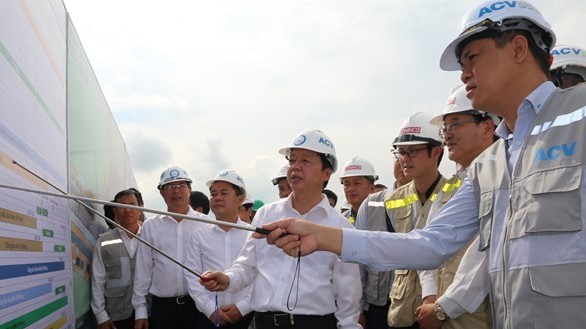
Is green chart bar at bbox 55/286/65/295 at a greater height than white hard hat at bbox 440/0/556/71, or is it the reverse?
white hard hat at bbox 440/0/556/71

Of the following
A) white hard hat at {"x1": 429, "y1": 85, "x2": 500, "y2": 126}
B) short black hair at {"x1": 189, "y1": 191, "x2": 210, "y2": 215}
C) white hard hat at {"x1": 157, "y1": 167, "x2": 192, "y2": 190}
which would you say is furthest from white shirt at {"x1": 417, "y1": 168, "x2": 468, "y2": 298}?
short black hair at {"x1": 189, "y1": 191, "x2": 210, "y2": 215}

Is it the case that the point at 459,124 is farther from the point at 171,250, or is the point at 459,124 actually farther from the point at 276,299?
the point at 171,250

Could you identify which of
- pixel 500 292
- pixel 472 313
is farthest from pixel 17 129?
pixel 472 313

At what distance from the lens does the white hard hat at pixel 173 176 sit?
228 inches

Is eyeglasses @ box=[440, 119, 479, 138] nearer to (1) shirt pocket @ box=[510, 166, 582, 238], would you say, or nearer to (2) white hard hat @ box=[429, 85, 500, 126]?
(2) white hard hat @ box=[429, 85, 500, 126]

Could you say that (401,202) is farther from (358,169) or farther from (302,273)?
(358,169)

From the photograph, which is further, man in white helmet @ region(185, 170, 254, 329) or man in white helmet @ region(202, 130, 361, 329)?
man in white helmet @ region(185, 170, 254, 329)

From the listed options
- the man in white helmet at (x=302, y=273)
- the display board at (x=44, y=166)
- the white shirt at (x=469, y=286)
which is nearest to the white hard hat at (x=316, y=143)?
the man in white helmet at (x=302, y=273)

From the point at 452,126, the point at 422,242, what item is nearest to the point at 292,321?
the point at 422,242

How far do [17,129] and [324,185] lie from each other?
2366 mm

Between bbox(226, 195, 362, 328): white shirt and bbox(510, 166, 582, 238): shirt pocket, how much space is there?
183cm

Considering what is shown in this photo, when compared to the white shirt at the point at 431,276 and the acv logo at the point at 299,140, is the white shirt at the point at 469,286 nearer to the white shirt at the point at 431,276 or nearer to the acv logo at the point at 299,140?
the white shirt at the point at 431,276

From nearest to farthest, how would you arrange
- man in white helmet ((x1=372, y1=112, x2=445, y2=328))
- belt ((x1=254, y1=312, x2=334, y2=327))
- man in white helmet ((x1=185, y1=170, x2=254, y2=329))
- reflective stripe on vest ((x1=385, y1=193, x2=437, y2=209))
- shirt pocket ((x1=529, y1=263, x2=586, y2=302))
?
shirt pocket ((x1=529, y1=263, x2=586, y2=302)) → belt ((x1=254, y1=312, x2=334, y2=327)) → man in white helmet ((x1=372, y1=112, x2=445, y2=328)) → reflective stripe on vest ((x1=385, y1=193, x2=437, y2=209)) → man in white helmet ((x1=185, y1=170, x2=254, y2=329))

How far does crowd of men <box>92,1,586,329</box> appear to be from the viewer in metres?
1.78
